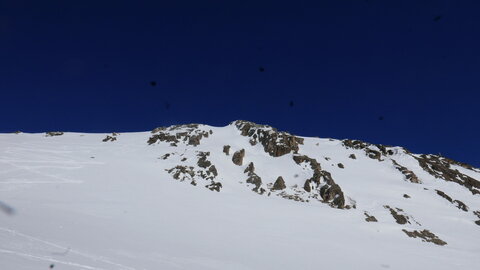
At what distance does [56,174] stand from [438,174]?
6541 centimetres

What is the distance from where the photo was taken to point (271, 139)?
180 ft

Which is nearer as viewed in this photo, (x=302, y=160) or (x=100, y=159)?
(x=100, y=159)

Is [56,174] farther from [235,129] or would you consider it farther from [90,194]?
[235,129]

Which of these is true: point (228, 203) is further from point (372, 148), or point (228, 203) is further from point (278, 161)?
point (372, 148)

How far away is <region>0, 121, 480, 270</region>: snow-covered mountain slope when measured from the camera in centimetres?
1135

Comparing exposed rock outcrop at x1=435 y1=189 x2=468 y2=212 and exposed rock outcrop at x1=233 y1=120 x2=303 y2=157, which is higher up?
exposed rock outcrop at x1=233 y1=120 x2=303 y2=157

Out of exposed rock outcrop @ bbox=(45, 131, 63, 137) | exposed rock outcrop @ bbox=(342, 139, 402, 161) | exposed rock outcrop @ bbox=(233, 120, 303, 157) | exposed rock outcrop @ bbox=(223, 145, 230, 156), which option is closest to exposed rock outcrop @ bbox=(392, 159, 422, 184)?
exposed rock outcrop @ bbox=(342, 139, 402, 161)

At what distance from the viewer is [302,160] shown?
49094 millimetres

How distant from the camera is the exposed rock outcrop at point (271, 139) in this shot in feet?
173

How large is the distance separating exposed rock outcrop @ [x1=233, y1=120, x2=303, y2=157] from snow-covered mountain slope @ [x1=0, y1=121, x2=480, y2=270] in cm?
24

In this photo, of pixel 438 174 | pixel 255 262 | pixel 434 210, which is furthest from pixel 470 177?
pixel 255 262

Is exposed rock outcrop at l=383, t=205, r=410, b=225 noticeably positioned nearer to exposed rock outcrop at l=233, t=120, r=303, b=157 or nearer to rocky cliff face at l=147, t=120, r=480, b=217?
rocky cliff face at l=147, t=120, r=480, b=217

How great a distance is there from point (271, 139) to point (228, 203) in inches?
1028

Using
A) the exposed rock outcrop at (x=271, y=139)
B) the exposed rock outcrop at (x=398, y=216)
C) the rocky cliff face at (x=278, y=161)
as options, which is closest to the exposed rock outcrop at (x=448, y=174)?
the rocky cliff face at (x=278, y=161)
